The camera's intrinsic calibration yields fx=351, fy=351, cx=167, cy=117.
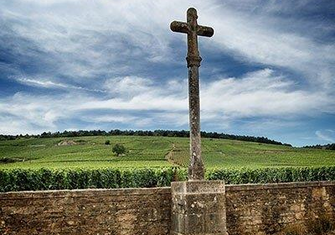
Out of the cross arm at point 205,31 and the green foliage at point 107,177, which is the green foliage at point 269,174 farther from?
the cross arm at point 205,31

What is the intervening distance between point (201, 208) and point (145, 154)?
4374cm

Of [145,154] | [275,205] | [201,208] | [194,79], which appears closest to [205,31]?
[194,79]

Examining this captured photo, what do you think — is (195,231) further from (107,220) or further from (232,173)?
(232,173)

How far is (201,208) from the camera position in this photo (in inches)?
303

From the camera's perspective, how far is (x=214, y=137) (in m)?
81.0

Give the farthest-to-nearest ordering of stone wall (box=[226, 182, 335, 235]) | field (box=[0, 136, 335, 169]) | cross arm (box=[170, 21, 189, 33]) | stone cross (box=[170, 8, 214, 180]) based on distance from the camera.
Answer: field (box=[0, 136, 335, 169])
stone wall (box=[226, 182, 335, 235])
cross arm (box=[170, 21, 189, 33])
stone cross (box=[170, 8, 214, 180])

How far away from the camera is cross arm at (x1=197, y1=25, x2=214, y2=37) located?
8.95m

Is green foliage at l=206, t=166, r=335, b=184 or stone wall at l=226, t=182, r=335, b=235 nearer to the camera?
stone wall at l=226, t=182, r=335, b=235

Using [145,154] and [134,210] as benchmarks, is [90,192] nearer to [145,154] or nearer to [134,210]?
[134,210]

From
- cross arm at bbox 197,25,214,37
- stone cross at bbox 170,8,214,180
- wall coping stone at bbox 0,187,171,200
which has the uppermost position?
cross arm at bbox 197,25,214,37

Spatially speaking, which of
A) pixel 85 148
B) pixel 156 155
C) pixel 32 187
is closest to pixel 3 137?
pixel 85 148

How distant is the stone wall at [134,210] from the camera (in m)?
7.82

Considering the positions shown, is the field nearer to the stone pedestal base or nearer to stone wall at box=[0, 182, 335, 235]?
stone wall at box=[0, 182, 335, 235]

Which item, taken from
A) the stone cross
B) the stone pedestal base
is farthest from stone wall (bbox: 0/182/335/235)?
the stone cross
